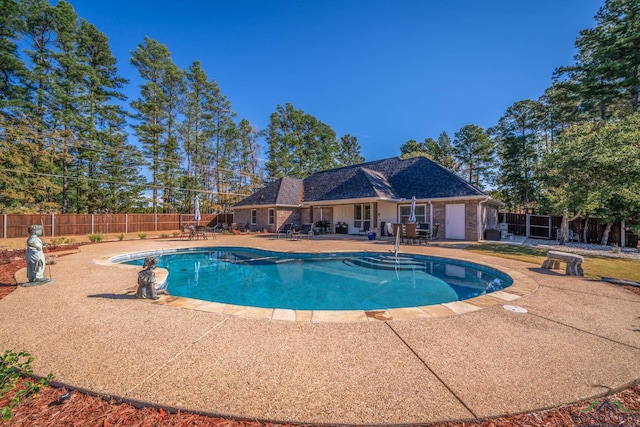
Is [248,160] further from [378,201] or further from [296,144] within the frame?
[378,201]

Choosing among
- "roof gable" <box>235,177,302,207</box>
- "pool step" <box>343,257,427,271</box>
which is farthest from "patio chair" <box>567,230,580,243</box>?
"roof gable" <box>235,177,302,207</box>

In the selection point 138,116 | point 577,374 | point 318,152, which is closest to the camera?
point 577,374

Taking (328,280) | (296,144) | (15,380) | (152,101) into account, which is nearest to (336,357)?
(15,380)

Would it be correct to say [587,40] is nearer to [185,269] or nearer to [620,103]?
[620,103]

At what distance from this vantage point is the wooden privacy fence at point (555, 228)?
14070mm

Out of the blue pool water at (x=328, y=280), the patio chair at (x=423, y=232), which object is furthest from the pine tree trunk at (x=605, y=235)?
the blue pool water at (x=328, y=280)

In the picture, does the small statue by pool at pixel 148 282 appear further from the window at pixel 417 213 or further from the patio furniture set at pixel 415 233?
the window at pixel 417 213

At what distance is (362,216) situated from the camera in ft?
61.4

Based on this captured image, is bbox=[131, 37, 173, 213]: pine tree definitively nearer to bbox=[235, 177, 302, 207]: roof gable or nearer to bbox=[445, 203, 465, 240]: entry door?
bbox=[235, 177, 302, 207]: roof gable

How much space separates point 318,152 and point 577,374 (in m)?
36.3

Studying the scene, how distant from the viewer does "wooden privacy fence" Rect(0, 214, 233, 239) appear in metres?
16.5

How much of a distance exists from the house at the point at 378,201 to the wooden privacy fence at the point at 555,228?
260 cm

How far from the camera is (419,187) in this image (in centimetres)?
1742

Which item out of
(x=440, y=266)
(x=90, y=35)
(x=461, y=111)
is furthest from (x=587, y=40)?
(x=90, y=35)
